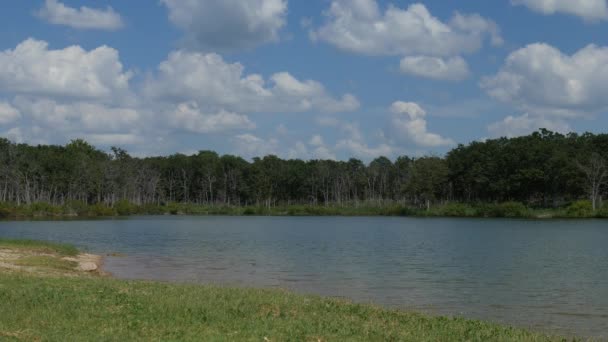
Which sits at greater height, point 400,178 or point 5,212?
point 400,178

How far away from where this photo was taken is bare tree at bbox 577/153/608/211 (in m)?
125

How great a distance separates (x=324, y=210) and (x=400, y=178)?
104 feet

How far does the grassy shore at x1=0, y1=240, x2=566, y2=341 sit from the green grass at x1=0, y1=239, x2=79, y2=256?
22.3m

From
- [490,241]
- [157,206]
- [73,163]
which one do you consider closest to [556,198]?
[490,241]

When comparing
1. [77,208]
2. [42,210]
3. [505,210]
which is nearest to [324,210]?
[505,210]

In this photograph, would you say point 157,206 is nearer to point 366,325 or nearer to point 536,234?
point 536,234

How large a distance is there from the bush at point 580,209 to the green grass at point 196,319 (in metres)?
114

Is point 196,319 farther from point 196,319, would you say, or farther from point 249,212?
point 249,212

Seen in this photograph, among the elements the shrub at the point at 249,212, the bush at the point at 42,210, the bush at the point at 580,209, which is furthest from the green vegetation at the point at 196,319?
the shrub at the point at 249,212

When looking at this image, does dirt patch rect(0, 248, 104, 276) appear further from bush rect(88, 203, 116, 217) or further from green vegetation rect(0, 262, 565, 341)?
bush rect(88, 203, 116, 217)

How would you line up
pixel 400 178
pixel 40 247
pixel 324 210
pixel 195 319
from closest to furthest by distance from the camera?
1. pixel 195 319
2. pixel 40 247
3. pixel 324 210
4. pixel 400 178

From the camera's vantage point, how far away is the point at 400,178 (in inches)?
7475

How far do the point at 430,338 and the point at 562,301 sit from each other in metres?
14.8

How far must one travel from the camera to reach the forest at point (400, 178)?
134625mm
